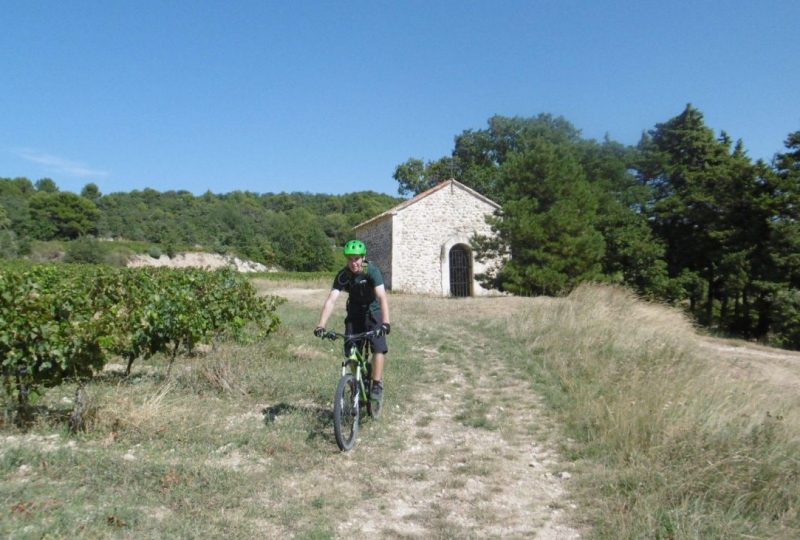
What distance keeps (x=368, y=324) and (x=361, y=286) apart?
414mm

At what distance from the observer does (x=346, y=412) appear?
4.98 m

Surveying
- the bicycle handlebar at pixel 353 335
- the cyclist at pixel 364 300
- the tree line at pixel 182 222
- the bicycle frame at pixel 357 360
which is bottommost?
the bicycle frame at pixel 357 360

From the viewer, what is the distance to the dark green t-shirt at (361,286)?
5418 mm

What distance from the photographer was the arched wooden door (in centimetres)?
2764

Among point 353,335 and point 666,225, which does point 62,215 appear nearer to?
point 666,225

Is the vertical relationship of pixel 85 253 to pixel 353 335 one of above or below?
above

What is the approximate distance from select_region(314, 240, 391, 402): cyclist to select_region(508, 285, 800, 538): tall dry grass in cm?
208

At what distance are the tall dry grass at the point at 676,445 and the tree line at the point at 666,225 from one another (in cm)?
1212

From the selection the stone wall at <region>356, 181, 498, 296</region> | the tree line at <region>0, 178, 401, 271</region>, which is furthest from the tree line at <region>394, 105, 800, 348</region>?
the tree line at <region>0, 178, 401, 271</region>

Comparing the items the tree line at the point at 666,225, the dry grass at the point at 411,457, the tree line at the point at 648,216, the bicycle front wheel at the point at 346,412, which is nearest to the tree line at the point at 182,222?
the tree line at the point at 648,216

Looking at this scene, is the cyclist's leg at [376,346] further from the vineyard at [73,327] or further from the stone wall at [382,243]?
the stone wall at [382,243]

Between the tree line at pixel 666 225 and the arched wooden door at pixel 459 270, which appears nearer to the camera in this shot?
the tree line at pixel 666 225

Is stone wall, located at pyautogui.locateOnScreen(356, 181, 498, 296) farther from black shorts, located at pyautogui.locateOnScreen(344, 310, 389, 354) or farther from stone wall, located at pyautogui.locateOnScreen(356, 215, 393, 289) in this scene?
black shorts, located at pyautogui.locateOnScreen(344, 310, 389, 354)

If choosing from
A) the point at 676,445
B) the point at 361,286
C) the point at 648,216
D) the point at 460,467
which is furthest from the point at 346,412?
the point at 648,216
